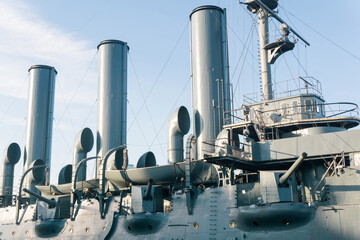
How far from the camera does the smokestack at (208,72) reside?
24.0m

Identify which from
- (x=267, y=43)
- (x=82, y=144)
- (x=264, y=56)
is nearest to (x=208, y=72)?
(x=264, y=56)

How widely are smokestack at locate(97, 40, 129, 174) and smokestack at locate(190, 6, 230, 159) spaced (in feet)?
30.5

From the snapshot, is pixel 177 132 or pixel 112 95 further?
pixel 112 95

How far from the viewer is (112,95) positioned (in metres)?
33.1

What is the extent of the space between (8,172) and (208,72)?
20.2 m

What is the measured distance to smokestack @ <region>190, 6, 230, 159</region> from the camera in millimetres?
24000

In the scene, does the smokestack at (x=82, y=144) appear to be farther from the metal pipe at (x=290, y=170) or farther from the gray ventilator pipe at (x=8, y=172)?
the metal pipe at (x=290, y=170)

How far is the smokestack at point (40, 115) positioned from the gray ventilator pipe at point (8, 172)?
1409 mm

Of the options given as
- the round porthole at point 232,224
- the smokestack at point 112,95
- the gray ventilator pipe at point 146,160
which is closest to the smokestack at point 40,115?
the smokestack at point 112,95

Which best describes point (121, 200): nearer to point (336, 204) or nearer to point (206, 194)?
point (206, 194)

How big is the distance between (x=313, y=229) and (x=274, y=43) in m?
Result: 13.0

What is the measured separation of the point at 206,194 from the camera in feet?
58.9

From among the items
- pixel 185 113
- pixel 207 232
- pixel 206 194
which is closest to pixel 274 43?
pixel 185 113

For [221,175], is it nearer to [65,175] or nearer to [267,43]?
[267,43]
